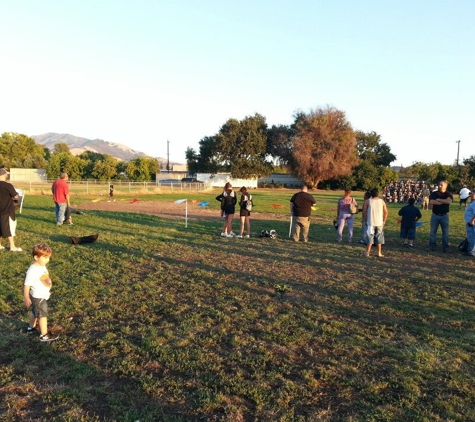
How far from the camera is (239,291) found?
21.5ft

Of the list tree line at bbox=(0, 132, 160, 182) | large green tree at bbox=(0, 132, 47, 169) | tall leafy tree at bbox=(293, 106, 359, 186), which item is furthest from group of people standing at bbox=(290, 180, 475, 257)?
large green tree at bbox=(0, 132, 47, 169)

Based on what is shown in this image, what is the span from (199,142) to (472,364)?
65797mm

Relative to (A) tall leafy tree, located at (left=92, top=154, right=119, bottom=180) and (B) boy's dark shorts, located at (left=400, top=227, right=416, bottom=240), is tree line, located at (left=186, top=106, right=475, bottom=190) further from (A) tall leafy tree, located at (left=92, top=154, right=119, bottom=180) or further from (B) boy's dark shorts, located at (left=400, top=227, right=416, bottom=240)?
(B) boy's dark shorts, located at (left=400, top=227, right=416, bottom=240)

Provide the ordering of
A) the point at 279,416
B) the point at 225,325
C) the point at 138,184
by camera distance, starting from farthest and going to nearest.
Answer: the point at 138,184 → the point at 225,325 → the point at 279,416

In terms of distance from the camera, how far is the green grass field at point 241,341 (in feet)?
10.8

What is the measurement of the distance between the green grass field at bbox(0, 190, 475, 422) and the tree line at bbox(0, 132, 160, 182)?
199ft

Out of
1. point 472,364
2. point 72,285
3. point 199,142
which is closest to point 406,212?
point 472,364

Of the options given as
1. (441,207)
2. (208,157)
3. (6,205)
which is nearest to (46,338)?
(6,205)

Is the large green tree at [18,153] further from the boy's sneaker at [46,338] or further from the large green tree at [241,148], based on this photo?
the boy's sneaker at [46,338]

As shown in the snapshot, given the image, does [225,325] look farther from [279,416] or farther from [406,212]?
[406,212]

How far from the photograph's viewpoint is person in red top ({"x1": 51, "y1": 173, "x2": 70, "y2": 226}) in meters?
13.5

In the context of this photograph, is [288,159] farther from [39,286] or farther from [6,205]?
[39,286]

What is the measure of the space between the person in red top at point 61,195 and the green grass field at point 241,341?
5.04 meters

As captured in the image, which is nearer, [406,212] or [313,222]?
[406,212]
